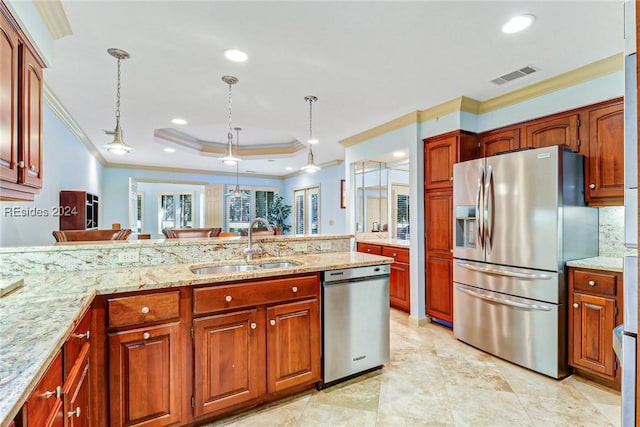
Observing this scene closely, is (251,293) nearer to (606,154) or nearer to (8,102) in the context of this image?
(8,102)

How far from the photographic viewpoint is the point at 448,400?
85.2 inches

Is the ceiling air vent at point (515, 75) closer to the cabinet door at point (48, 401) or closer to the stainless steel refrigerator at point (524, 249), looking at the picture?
the stainless steel refrigerator at point (524, 249)

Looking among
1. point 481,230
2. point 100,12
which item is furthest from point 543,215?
point 100,12

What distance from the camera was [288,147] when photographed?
6160 millimetres

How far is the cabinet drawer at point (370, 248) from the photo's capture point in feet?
14.0

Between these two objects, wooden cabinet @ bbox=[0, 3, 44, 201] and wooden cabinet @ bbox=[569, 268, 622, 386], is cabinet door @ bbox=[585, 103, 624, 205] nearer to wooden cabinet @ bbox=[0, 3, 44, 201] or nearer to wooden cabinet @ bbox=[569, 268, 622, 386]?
wooden cabinet @ bbox=[569, 268, 622, 386]

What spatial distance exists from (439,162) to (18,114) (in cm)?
351

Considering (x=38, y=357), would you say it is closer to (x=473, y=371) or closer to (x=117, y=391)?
(x=117, y=391)

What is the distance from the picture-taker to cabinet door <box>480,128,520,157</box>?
3189mm

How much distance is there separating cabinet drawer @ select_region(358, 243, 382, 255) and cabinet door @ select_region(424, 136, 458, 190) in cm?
109

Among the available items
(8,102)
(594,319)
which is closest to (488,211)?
(594,319)

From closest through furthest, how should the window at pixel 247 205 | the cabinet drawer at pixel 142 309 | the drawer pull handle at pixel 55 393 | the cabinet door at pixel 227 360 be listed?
the drawer pull handle at pixel 55 393 < the cabinet drawer at pixel 142 309 < the cabinet door at pixel 227 360 < the window at pixel 247 205

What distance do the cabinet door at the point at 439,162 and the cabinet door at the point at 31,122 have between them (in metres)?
3.47

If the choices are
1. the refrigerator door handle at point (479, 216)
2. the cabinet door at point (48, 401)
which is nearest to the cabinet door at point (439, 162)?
the refrigerator door handle at point (479, 216)
